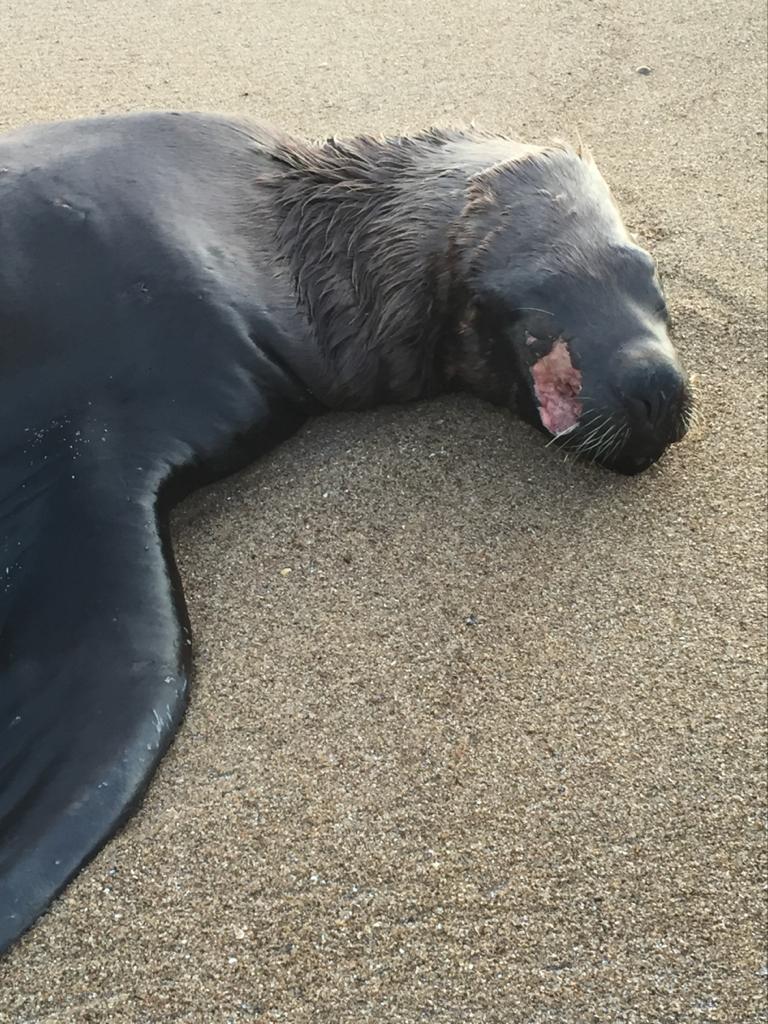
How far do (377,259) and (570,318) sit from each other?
613 mm

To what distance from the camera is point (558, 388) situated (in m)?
2.87

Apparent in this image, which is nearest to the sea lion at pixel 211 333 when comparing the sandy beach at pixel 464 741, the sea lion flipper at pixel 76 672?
the sea lion flipper at pixel 76 672

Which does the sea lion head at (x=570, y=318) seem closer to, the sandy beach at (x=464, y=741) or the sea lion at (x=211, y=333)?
the sea lion at (x=211, y=333)

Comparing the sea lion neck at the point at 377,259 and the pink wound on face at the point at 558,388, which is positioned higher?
the sea lion neck at the point at 377,259

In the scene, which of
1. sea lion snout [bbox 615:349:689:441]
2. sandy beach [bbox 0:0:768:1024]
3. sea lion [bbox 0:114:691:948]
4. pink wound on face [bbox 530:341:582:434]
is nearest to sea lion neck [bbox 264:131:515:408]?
sea lion [bbox 0:114:691:948]

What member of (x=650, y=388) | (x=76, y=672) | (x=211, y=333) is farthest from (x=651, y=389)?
(x=76, y=672)

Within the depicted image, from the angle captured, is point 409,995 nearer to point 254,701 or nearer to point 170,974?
point 170,974

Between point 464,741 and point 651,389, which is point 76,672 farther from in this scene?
point 651,389

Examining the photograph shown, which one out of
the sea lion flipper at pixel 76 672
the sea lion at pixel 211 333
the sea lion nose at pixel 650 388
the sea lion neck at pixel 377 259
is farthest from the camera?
the sea lion neck at pixel 377 259

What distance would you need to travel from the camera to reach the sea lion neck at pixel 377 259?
3.00 m

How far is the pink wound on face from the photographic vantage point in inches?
112

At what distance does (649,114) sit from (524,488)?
244 centimetres

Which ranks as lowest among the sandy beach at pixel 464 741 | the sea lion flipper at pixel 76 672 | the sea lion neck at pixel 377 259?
the sandy beach at pixel 464 741

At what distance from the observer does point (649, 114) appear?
452 cm
